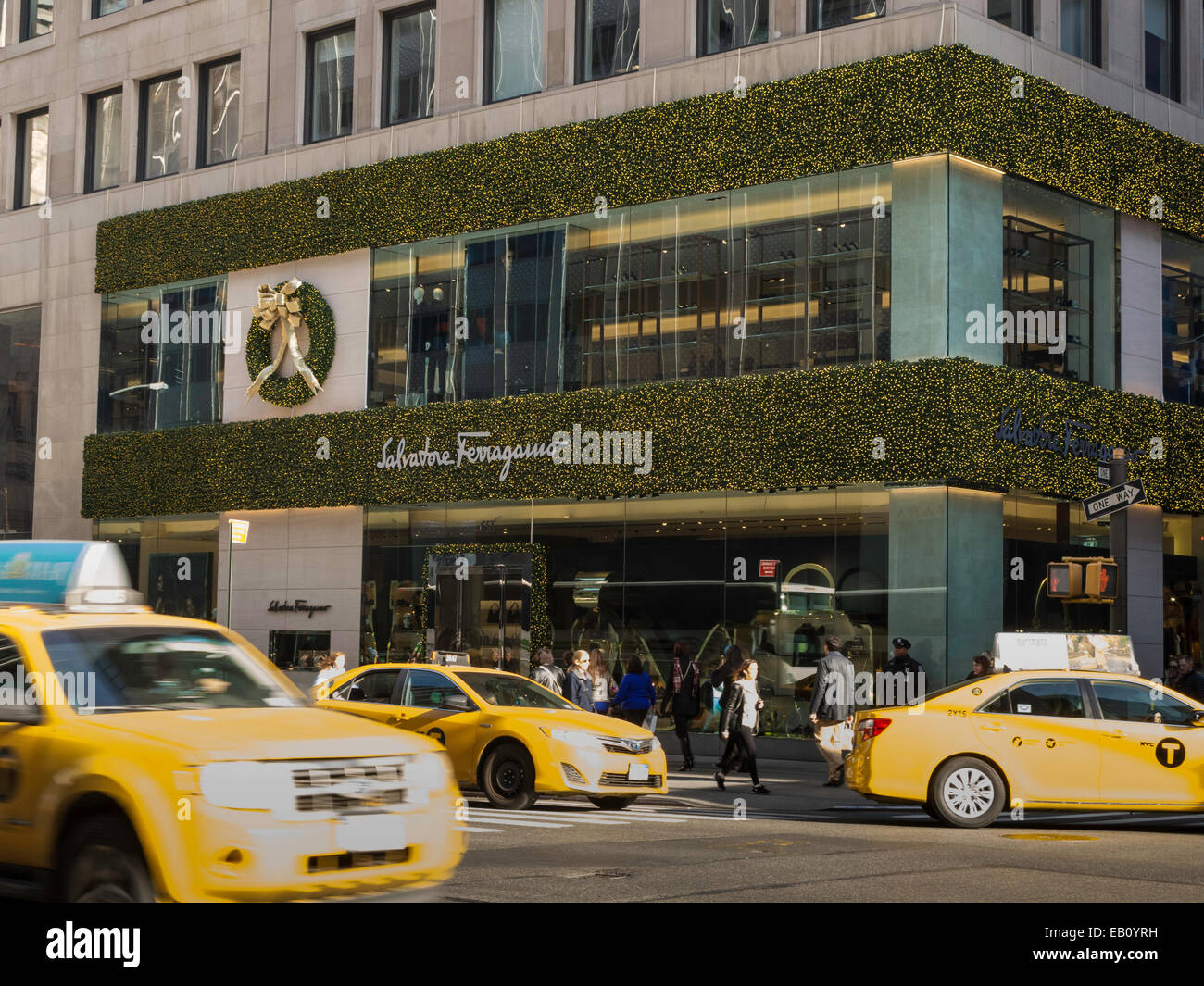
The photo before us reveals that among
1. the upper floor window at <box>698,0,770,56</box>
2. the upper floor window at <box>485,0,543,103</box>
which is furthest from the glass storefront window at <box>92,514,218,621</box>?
the upper floor window at <box>698,0,770,56</box>

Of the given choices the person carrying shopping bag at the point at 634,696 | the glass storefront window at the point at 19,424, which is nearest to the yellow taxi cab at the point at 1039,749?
the person carrying shopping bag at the point at 634,696

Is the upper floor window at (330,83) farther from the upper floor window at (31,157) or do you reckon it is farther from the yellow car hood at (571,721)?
the yellow car hood at (571,721)

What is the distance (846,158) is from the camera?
80.6 ft

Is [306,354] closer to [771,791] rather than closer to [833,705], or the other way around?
[833,705]

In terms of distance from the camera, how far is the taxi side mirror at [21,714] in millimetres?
8789

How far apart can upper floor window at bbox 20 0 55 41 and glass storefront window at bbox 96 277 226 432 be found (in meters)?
7.47

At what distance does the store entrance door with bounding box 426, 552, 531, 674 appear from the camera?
93.4 feet

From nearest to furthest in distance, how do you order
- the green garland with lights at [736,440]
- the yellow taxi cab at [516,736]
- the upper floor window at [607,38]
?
the yellow taxi cab at [516,736], the green garland with lights at [736,440], the upper floor window at [607,38]

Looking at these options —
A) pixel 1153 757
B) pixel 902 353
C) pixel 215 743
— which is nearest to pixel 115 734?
pixel 215 743

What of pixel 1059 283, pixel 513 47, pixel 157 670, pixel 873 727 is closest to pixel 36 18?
pixel 513 47

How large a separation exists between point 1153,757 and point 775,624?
9.86 meters

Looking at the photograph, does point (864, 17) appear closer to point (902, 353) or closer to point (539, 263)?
point (902, 353)

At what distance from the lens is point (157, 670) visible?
30.7 ft

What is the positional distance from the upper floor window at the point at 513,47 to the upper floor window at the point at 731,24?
11.8ft
